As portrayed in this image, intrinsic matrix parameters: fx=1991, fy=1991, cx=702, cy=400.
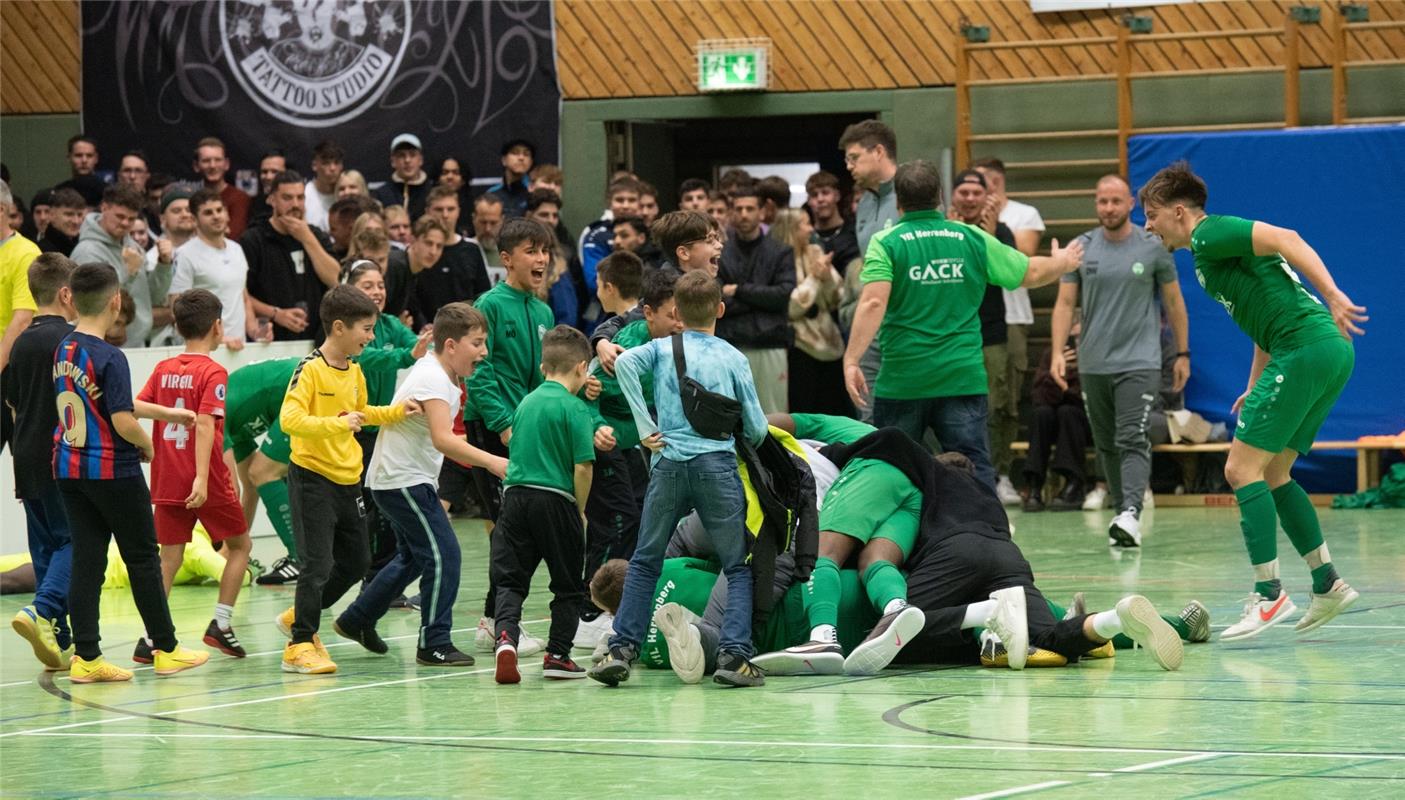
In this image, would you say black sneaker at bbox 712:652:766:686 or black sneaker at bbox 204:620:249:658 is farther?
black sneaker at bbox 204:620:249:658

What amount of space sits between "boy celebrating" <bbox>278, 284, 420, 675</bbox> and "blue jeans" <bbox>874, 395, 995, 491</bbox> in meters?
2.72

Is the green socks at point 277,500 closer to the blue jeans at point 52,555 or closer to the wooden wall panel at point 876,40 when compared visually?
the blue jeans at point 52,555

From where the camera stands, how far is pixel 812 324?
1385cm

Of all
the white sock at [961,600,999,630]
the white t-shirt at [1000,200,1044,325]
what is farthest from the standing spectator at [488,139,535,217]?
the white sock at [961,600,999,630]

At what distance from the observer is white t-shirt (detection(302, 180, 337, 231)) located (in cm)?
1488

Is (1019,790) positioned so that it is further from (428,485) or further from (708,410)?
(428,485)

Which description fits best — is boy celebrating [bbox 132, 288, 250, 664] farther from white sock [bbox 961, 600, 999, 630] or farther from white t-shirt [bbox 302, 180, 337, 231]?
white t-shirt [bbox 302, 180, 337, 231]

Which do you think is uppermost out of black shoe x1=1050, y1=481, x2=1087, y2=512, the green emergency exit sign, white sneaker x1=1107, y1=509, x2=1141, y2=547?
the green emergency exit sign

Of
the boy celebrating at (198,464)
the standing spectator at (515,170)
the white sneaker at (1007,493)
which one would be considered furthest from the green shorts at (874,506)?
the standing spectator at (515,170)

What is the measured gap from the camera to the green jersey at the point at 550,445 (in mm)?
7223

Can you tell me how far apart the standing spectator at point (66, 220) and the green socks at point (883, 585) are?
25.6 ft

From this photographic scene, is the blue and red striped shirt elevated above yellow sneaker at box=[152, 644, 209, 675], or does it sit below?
above

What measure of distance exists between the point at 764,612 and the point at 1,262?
4.78 metres

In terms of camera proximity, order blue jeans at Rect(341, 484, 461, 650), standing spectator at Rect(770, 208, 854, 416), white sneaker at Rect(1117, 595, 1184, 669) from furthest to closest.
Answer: standing spectator at Rect(770, 208, 854, 416), blue jeans at Rect(341, 484, 461, 650), white sneaker at Rect(1117, 595, 1184, 669)
